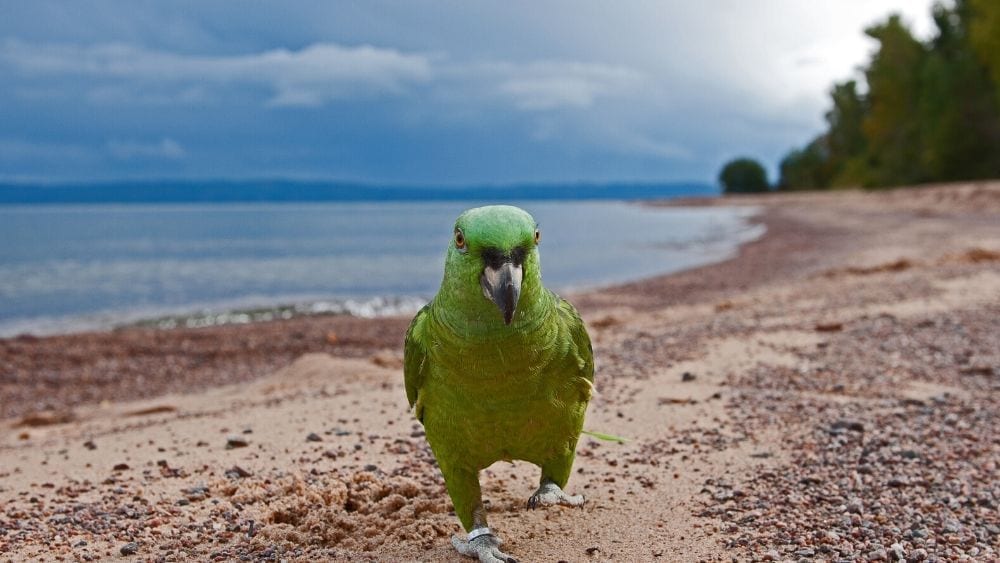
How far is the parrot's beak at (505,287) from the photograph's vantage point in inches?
118

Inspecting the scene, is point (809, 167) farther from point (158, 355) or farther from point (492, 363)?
point (492, 363)

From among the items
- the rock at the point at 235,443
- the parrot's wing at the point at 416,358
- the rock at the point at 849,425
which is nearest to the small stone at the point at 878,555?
the rock at the point at 849,425

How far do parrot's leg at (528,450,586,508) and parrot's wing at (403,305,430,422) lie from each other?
0.88 metres

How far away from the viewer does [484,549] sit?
385 centimetres

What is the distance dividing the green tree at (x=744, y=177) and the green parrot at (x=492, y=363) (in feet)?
460

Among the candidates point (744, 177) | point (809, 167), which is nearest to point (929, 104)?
point (809, 167)

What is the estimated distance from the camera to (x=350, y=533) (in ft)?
14.2

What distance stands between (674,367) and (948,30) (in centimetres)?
6979

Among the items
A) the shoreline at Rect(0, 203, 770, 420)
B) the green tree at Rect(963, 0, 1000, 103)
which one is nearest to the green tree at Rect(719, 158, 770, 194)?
the green tree at Rect(963, 0, 1000, 103)

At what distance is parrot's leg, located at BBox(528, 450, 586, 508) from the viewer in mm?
4180

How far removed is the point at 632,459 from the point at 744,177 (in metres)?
142

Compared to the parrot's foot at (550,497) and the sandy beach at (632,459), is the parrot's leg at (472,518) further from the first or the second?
the parrot's foot at (550,497)

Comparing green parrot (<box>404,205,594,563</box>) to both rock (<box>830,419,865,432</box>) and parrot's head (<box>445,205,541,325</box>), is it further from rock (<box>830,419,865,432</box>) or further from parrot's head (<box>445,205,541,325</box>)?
rock (<box>830,419,865,432</box>)

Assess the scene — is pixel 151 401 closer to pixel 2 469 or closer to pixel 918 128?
pixel 2 469
